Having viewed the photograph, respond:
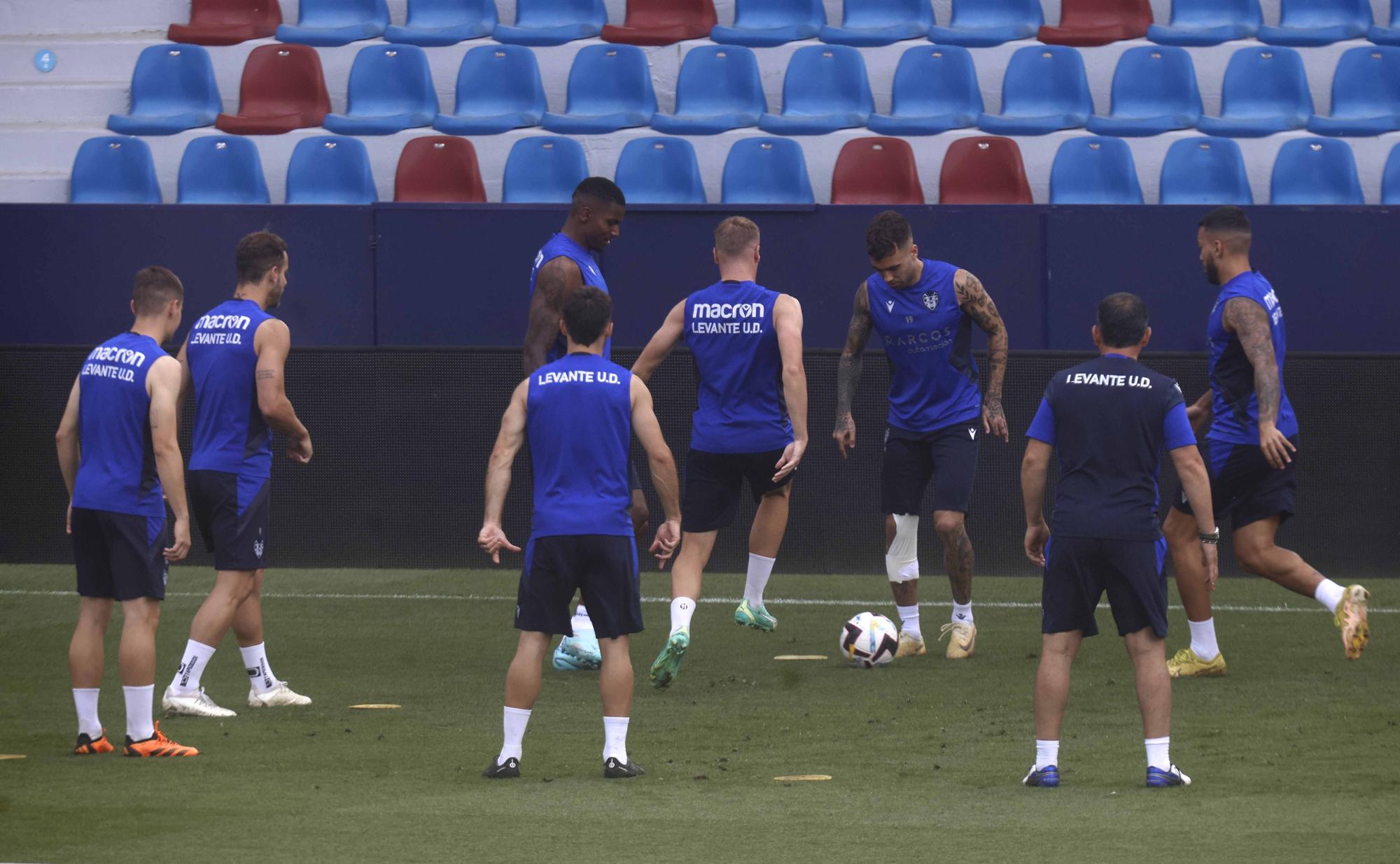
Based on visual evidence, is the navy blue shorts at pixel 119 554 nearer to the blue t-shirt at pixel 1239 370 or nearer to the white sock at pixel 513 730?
the white sock at pixel 513 730

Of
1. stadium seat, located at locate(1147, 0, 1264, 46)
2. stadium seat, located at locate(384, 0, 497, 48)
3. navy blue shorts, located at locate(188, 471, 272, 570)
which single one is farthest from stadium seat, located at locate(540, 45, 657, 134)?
navy blue shorts, located at locate(188, 471, 272, 570)

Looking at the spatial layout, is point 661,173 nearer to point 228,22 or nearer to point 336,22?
point 336,22

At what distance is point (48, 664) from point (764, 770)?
4.37 meters

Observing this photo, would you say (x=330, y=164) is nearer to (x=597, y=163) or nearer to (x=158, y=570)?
(x=597, y=163)

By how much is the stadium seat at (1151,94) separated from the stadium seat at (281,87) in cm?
667

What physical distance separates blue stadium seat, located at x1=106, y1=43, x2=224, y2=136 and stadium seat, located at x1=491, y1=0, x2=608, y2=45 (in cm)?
261

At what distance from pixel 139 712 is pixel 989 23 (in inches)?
444

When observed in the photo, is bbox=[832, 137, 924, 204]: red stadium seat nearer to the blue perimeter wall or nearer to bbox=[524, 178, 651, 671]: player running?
the blue perimeter wall

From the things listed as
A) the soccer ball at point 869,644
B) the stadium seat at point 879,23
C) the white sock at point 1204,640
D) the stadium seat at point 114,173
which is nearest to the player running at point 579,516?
the soccer ball at point 869,644

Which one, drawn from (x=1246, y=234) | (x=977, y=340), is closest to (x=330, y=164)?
(x=977, y=340)

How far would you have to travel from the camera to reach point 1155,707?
19.3ft

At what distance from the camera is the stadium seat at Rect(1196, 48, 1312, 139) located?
1464cm

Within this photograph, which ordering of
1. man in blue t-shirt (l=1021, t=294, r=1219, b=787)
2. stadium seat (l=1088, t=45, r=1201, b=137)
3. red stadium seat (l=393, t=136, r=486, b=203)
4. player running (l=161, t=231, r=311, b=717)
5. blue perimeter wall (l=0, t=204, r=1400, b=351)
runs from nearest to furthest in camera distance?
man in blue t-shirt (l=1021, t=294, r=1219, b=787)
player running (l=161, t=231, r=311, b=717)
blue perimeter wall (l=0, t=204, r=1400, b=351)
red stadium seat (l=393, t=136, r=486, b=203)
stadium seat (l=1088, t=45, r=1201, b=137)

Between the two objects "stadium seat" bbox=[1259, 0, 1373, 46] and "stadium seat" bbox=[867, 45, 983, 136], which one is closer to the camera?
"stadium seat" bbox=[867, 45, 983, 136]
